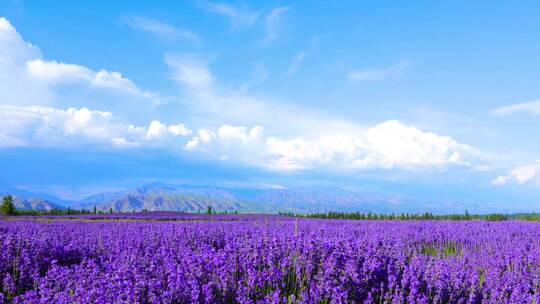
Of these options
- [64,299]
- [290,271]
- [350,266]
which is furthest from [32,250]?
[350,266]

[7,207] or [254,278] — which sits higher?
[7,207]

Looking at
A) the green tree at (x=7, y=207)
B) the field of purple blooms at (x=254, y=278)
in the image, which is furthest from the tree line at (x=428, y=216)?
the green tree at (x=7, y=207)

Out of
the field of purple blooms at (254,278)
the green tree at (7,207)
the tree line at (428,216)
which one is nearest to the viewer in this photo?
the field of purple blooms at (254,278)

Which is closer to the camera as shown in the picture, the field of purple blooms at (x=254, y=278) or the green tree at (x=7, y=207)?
the field of purple blooms at (x=254, y=278)

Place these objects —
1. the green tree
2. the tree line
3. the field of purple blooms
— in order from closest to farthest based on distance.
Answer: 1. the field of purple blooms
2. the tree line
3. the green tree

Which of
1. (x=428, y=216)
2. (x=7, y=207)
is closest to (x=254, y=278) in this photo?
(x=428, y=216)

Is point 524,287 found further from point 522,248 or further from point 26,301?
point 26,301

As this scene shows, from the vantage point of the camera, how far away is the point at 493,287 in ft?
15.4

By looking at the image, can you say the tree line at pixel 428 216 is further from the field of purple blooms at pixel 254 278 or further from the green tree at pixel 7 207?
the green tree at pixel 7 207

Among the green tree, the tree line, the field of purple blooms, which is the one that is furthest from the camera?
the green tree

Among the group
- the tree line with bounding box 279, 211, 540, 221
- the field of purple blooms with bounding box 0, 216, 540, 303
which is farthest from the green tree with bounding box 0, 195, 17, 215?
the field of purple blooms with bounding box 0, 216, 540, 303

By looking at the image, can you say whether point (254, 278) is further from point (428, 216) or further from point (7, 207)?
point (7, 207)

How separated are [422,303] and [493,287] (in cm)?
154

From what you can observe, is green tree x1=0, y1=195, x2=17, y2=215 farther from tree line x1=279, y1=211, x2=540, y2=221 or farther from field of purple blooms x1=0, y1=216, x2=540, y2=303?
field of purple blooms x1=0, y1=216, x2=540, y2=303
